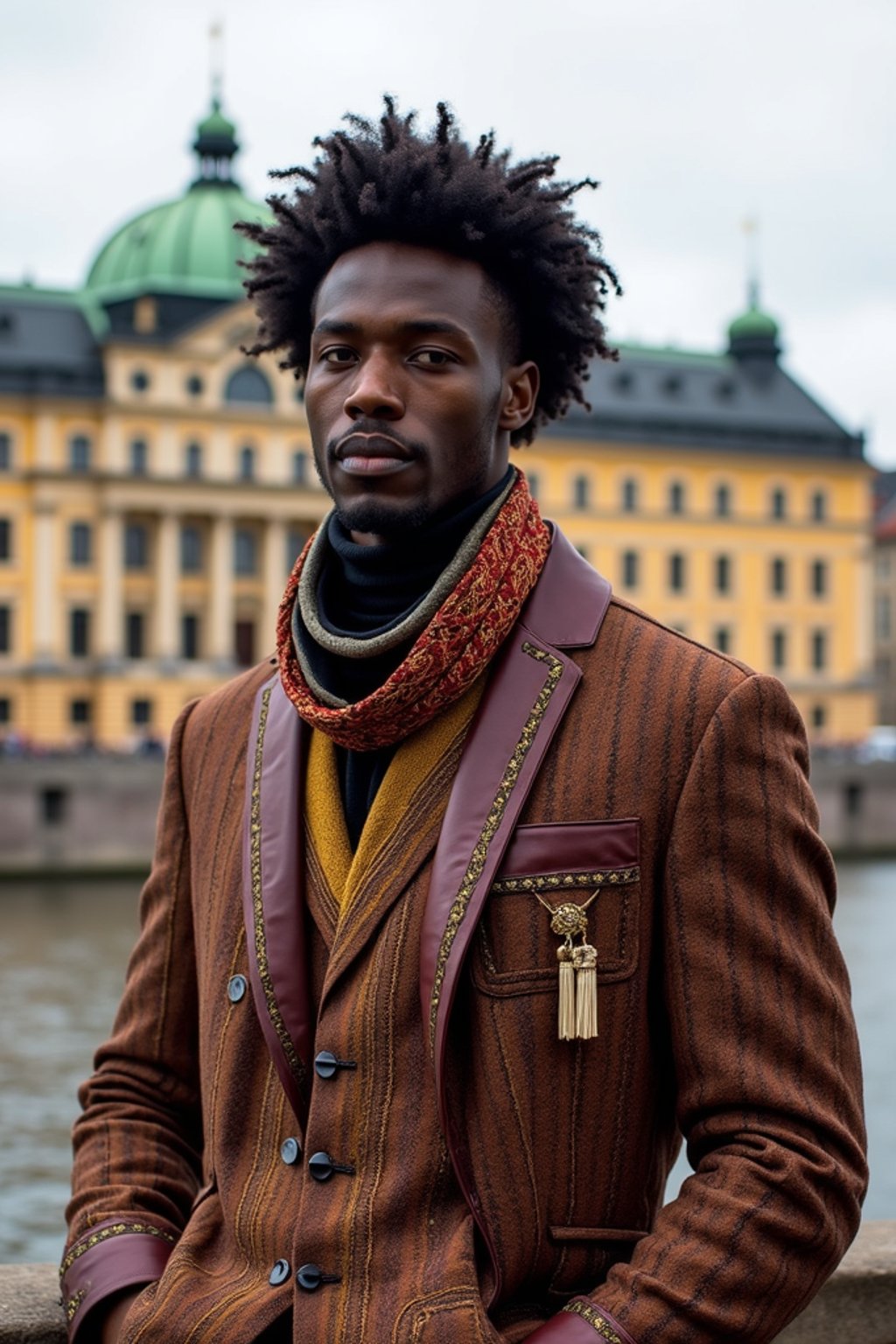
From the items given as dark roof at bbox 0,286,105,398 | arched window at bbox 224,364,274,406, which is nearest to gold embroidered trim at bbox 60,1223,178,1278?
dark roof at bbox 0,286,105,398

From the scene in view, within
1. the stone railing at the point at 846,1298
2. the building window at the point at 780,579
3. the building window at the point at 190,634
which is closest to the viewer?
the stone railing at the point at 846,1298

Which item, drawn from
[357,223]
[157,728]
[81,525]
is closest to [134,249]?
[81,525]

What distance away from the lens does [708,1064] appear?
203 cm

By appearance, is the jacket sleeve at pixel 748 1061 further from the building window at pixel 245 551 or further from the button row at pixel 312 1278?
the building window at pixel 245 551

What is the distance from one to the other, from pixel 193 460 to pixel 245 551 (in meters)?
3.29

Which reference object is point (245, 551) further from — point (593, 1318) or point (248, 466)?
point (593, 1318)

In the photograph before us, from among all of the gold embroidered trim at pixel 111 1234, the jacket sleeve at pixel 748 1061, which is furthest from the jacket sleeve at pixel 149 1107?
the jacket sleeve at pixel 748 1061

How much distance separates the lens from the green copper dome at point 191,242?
171 ft

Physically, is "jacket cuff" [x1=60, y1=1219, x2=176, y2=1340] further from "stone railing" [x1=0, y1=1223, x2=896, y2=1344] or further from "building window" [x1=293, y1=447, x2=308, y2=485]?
"building window" [x1=293, y1=447, x2=308, y2=485]

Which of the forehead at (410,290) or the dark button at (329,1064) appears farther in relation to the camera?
the forehead at (410,290)

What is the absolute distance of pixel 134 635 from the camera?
51906 mm

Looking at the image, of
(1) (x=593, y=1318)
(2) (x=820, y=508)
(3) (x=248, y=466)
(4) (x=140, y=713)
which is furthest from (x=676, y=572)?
(1) (x=593, y=1318)

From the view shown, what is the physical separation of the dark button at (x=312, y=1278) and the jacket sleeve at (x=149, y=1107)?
28 cm

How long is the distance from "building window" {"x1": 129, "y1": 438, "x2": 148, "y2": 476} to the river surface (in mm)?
20099
